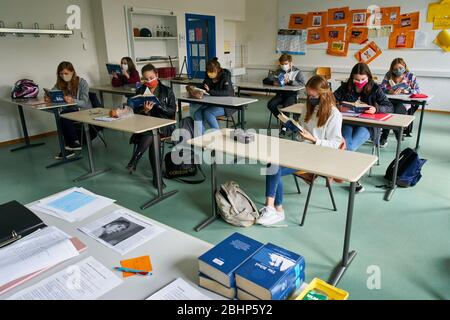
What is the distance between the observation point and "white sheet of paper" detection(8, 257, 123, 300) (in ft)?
3.38

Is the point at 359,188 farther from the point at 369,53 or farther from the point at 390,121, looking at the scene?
the point at 369,53

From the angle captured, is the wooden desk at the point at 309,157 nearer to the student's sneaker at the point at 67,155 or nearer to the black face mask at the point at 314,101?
the black face mask at the point at 314,101

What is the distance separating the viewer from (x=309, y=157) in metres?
2.19

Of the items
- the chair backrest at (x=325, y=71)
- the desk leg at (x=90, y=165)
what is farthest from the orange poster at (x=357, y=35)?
the desk leg at (x=90, y=165)

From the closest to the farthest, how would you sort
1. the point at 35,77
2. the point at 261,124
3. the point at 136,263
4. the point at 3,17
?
the point at 136,263
the point at 3,17
the point at 35,77
the point at 261,124

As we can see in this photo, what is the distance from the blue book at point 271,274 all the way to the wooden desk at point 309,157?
0.93m

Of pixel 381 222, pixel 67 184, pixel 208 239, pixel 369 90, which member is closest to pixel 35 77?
pixel 67 184

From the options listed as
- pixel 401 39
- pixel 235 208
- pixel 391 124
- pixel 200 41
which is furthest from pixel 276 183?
pixel 401 39

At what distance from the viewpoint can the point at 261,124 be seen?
6047 mm

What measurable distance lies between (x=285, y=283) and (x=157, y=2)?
6.45m

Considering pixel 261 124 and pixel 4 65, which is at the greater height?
pixel 4 65

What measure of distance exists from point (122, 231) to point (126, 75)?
4.64 metres
